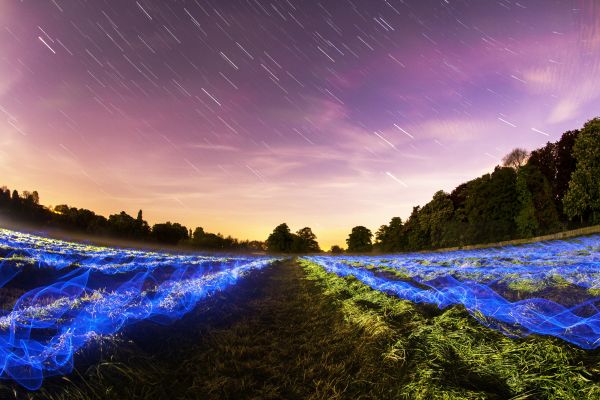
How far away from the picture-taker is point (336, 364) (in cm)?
480

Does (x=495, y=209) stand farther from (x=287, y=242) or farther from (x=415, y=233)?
(x=287, y=242)

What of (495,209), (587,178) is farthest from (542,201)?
(587,178)

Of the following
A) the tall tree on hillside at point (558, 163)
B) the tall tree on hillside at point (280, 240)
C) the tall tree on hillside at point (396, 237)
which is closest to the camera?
the tall tree on hillside at point (558, 163)

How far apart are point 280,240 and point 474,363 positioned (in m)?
129

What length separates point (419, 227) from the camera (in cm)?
6881

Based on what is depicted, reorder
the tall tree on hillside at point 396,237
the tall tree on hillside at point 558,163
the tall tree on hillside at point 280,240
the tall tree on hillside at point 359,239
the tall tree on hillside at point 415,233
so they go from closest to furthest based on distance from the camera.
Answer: the tall tree on hillside at point 558,163 < the tall tree on hillside at point 415,233 < the tall tree on hillside at point 396,237 < the tall tree on hillside at point 359,239 < the tall tree on hillside at point 280,240

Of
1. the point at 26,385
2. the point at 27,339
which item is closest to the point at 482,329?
the point at 26,385

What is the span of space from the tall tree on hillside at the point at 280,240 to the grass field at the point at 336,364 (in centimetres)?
12548

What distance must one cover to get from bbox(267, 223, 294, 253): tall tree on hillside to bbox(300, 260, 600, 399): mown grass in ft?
415

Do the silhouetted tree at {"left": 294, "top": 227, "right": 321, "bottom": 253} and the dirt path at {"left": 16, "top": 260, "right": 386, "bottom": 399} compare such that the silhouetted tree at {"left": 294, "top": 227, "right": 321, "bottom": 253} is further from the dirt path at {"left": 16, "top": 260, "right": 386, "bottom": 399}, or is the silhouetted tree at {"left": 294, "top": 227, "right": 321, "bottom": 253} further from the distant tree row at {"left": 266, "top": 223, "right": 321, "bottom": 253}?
the dirt path at {"left": 16, "top": 260, "right": 386, "bottom": 399}

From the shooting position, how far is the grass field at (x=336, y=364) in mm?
3721

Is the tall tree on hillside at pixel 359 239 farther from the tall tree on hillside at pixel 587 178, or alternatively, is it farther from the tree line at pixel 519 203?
the tall tree on hillside at pixel 587 178

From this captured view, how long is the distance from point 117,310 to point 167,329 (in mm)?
1005

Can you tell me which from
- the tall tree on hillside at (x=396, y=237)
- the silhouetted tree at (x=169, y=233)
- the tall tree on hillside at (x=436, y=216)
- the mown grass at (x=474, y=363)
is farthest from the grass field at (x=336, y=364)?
the silhouetted tree at (x=169, y=233)
